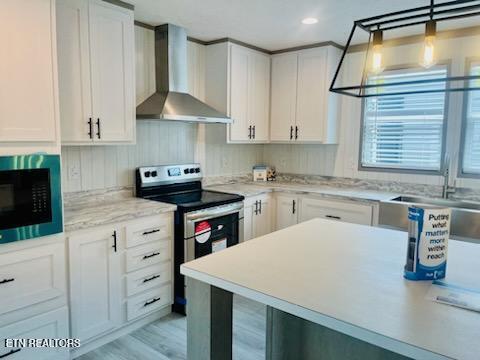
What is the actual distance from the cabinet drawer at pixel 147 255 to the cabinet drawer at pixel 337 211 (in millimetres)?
1471

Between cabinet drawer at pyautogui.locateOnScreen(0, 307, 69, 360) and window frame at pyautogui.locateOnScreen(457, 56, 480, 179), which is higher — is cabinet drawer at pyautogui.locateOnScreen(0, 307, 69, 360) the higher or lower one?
the lower one

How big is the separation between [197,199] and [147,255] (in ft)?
2.21

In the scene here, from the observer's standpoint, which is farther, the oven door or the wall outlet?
the oven door

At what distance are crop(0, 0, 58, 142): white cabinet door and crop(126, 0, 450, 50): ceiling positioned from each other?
0.84 metres

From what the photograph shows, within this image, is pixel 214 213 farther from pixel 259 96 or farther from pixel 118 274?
pixel 259 96

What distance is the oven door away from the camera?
2885 mm

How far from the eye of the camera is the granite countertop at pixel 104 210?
7.61 ft

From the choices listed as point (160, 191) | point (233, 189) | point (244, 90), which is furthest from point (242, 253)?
point (244, 90)

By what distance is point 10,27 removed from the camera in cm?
192

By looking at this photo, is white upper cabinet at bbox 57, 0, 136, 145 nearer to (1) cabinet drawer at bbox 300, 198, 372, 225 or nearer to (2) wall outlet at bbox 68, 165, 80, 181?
(2) wall outlet at bbox 68, 165, 80, 181

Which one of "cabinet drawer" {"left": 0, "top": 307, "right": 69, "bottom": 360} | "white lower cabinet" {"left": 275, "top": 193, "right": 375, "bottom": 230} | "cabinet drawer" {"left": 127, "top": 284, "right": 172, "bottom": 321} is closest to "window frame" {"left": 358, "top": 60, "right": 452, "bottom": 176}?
"white lower cabinet" {"left": 275, "top": 193, "right": 375, "bottom": 230}

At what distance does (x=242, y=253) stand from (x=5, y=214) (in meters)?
1.29

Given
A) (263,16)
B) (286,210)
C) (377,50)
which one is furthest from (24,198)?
(286,210)

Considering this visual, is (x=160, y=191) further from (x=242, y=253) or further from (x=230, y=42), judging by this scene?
(x=242, y=253)
